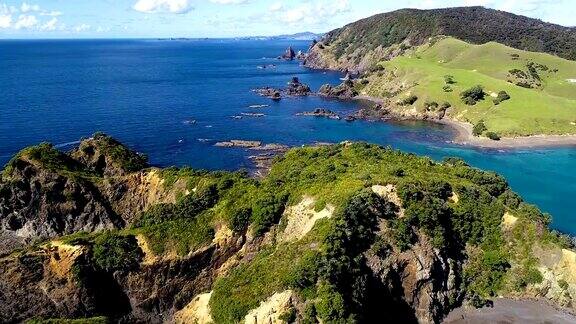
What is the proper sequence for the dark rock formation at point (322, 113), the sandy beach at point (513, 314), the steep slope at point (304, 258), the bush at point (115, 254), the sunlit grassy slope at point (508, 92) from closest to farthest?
the steep slope at point (304, 258), the bush at point (115, 254), the sandy beach at point (513, 314), the sunlit grassy slope at point (508, 92), the dark rock formation at point (322, 113)

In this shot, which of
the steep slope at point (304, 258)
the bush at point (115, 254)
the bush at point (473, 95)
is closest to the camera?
the steep slope at point (304, 258)

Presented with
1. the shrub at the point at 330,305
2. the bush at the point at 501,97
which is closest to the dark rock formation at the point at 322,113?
the bush at the point at 501,97

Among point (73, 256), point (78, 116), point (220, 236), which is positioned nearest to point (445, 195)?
point (220, 236)

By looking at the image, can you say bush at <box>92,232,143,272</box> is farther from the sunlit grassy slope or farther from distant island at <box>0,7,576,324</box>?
the sunlit grassy slope

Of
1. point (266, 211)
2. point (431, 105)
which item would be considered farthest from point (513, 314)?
point (431, 105)

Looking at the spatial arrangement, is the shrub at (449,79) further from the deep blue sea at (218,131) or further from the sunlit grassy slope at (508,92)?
the deep blue sea at (218,131)

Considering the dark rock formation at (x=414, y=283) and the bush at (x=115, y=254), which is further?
the bush at (x=115, y=254)

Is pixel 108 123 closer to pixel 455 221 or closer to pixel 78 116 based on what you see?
pixel 78 116
